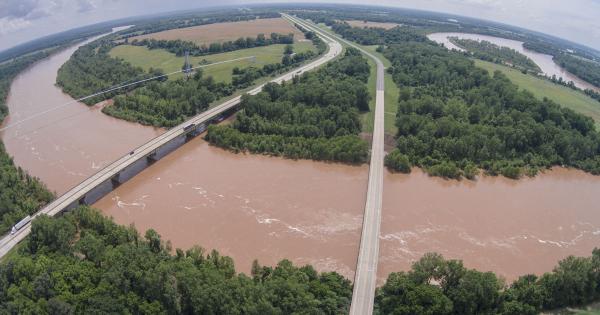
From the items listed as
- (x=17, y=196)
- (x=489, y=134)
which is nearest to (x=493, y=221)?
(x=489, y=134)

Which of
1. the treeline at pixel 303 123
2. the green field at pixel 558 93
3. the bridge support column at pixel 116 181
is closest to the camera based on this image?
the bridge support column at pixel 116 181

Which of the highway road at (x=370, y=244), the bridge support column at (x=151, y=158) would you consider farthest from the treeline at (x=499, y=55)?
the bridge support column at (x=151, y=158)

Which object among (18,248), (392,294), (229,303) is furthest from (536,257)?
(18,248)

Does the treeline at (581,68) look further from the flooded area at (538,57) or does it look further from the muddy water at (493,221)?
the muddy water at (493,221)

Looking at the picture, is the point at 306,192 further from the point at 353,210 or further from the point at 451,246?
the point at 451,246

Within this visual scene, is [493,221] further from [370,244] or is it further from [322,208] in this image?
[322,208]
